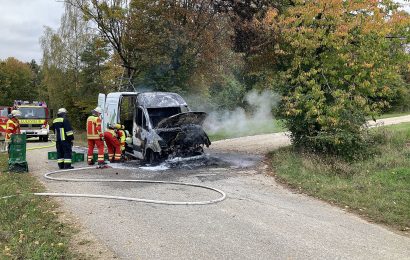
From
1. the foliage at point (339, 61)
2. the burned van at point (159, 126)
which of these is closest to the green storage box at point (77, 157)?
the burned van at point (159, 126)

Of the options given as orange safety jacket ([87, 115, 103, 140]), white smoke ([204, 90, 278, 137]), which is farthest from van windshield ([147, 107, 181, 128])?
white smoke ([204, 90, 278, 137])

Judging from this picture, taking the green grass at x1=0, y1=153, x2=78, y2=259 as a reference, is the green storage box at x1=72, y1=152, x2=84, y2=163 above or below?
above

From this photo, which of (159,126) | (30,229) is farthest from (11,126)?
(30,229)

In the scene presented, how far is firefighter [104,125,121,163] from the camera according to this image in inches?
480

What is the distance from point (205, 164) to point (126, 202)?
15.7ft

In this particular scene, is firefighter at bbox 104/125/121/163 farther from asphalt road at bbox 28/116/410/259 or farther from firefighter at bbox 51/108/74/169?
asphalt road at bbox 28/116/410/259

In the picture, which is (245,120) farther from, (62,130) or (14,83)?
(14,83)

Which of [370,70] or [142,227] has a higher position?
[370,70]

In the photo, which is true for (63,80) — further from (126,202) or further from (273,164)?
(126,202)

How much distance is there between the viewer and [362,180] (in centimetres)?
905

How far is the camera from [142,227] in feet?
19.4

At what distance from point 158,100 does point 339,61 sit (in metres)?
Result: 5.80

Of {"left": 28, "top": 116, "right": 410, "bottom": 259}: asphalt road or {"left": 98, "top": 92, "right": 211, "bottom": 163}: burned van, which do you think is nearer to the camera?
{"left": 28, "top": 116, "right": 410, "bottom": 259}: asphalt road

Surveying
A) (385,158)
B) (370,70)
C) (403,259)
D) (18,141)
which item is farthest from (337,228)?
(18,141)
